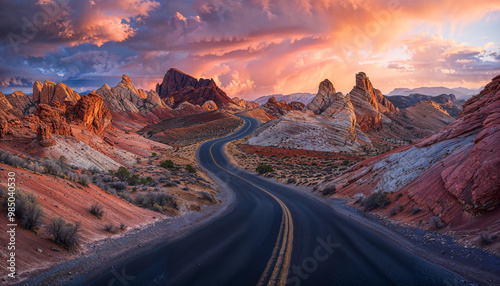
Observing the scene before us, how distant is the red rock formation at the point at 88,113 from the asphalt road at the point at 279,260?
3059cm

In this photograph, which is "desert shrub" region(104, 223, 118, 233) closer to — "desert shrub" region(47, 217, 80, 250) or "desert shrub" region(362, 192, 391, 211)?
"desert shrub" region(47, 217, 80, 250)

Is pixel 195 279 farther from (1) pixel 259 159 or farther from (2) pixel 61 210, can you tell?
(1) pixel 259 159

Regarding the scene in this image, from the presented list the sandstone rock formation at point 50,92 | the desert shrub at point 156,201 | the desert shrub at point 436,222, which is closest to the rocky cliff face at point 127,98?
the sandstone rock formation at point 50,92

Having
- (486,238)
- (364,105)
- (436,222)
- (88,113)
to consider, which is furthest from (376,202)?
(364,105)

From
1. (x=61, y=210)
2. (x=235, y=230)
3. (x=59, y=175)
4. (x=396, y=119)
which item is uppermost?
(x=396, y=119)

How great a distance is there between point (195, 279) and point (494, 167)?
10.7m

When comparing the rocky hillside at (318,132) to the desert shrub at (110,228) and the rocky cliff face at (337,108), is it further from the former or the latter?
the desert shrub at (110,228)

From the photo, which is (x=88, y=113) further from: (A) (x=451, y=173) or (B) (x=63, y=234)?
(A) (x=451, y=173)

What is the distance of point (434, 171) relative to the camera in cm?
1323

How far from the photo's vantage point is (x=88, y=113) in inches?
1347

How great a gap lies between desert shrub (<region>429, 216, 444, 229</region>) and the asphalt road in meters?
2.09

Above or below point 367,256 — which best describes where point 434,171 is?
above

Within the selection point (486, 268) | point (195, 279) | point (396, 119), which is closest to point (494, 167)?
point (486, 268)

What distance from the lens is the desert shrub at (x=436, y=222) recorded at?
32.0ft
